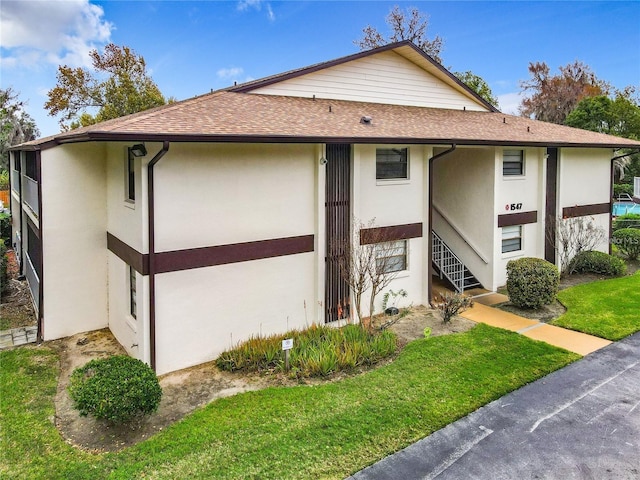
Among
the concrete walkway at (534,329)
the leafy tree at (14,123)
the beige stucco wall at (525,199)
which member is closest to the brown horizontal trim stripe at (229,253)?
the concrete walkway at (534,329)

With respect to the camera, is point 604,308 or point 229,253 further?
point 604,308

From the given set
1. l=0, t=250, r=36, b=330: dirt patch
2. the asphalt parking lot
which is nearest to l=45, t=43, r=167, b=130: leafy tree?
l=0, t=250, r=36, b=330: dirt patch

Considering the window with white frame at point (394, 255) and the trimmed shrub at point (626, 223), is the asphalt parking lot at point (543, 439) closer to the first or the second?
the window with white frame at point (394, 255)

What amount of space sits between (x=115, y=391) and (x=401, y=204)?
26.8 ft

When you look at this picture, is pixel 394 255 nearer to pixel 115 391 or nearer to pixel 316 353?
pixel 316 353

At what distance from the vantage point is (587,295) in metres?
13.6

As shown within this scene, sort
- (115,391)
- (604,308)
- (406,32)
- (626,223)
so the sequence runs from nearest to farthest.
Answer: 1. (115,391)
2. (604,308)
3. (626,223)
4. (406,32)

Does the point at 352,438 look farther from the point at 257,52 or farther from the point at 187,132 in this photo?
the point at 257,52

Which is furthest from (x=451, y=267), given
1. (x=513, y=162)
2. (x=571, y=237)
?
(x=571, y=237)

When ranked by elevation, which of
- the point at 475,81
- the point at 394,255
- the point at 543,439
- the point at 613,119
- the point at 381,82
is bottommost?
the point at 543,439

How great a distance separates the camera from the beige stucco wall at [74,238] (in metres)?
10.5

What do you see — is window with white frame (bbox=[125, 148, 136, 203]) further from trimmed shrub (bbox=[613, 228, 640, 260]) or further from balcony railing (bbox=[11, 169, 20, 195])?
trimmed shrub (bbox=[613, 228, 640, 260])

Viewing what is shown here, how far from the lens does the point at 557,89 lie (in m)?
49.6

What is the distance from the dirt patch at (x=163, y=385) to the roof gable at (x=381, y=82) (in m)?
7.20
